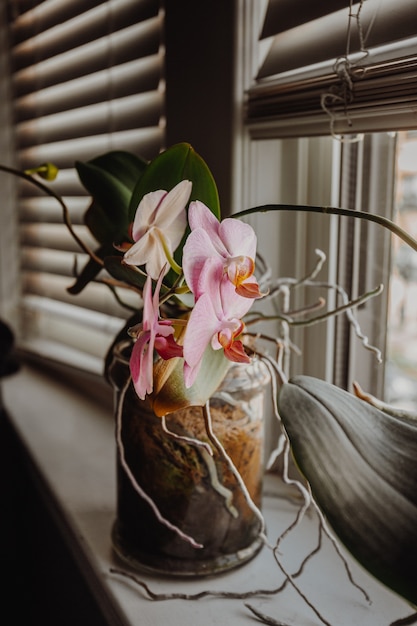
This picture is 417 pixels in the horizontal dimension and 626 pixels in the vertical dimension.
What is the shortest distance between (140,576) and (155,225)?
41 cm

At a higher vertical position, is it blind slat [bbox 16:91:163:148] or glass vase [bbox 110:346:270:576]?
blind slat [bbox 16:91:163:148]

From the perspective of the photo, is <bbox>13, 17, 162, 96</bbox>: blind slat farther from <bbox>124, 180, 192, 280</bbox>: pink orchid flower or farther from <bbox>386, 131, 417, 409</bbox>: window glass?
<bbox>124, 180, 192, 280</bbox>: pink orchid flower

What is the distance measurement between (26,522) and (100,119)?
30.0 inches

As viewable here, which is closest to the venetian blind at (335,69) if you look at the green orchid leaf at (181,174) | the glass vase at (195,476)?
the green orchid leaf at (181,174)

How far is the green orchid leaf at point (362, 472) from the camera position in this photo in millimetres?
418

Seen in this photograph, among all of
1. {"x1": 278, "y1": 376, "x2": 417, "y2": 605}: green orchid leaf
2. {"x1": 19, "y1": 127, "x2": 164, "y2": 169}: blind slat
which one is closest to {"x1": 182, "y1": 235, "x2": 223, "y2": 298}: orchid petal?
{"x1": 278, "y1": 376, "x2": 417, "y2": 605}: green orchid leaf

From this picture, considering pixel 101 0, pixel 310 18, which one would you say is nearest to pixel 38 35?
pixel 101 0

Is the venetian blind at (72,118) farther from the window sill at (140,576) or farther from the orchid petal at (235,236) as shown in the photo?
the orchid petal at (235,236)

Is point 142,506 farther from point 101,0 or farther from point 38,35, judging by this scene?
point 38,35

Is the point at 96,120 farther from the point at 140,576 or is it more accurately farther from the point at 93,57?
the point at 140,576

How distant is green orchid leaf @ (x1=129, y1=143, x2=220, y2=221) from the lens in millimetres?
586

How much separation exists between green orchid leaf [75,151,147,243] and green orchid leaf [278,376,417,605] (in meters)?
0.32

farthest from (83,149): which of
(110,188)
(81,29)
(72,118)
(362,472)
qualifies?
(362,472)

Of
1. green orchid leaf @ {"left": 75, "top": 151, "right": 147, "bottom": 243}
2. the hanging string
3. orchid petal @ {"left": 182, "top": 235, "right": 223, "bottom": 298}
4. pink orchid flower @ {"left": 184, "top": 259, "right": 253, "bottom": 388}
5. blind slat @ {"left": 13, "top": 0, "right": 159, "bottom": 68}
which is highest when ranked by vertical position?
blind slat @ {"left": 13, "top": 0, "right": 159, "bottom": 68}
